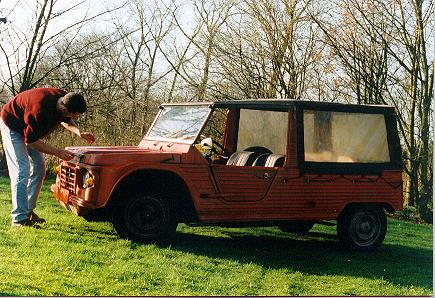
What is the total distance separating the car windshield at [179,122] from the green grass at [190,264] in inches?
42.3

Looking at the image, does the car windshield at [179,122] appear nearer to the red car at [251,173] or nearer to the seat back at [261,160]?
the red car at [251,173]

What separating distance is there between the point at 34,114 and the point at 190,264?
6.29 ft

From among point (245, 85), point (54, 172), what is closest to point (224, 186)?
point (54, 172)

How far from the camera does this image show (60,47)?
6301 mm

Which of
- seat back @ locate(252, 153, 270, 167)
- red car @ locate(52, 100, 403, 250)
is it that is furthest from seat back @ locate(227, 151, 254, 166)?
seat back @ locate(252, 153, 270, 167)

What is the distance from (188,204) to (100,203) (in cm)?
83

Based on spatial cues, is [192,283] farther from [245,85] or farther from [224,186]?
[245,85]

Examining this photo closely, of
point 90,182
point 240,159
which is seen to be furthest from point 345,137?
point 90,182

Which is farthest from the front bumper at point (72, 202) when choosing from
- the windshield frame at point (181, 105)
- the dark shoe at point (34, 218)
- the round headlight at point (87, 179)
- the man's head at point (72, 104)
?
the windshield frame at point (181, 105)

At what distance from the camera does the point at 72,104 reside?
183 inches

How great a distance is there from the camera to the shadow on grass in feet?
15.1

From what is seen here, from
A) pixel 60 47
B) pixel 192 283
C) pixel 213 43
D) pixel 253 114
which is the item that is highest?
pixel 213 43

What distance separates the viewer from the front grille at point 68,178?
4.86m

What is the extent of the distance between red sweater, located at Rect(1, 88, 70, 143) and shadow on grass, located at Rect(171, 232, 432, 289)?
1599 mm
